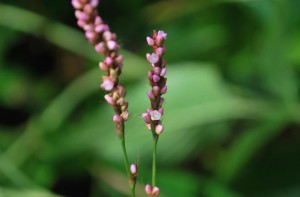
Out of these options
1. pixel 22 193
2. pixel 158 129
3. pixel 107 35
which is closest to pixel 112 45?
pixel 107 35

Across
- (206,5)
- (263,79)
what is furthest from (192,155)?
(206,5)

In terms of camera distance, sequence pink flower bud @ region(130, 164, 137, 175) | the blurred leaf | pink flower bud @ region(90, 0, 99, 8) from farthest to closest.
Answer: the blurred leaf < pink flower bud @ region(130, 164, 137, 175) < pink flower bud @ region(90, 0, 99, 8)

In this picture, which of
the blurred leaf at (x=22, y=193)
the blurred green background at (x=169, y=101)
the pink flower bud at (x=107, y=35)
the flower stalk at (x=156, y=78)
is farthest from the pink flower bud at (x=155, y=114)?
the blurred leaf at (x=22, y=193)

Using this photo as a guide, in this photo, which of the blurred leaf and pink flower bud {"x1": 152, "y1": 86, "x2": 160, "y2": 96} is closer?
pink flower bud {"x1": 152, "y1": 86, "x2": 160, "y2": 96}

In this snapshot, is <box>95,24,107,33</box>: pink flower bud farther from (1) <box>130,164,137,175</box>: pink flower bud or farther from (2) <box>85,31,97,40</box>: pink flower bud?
(1) <box>130,164,137,175</box>: pink flower bud

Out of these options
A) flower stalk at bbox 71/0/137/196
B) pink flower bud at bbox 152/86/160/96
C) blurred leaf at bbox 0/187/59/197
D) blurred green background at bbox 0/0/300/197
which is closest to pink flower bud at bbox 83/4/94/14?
flower stalk at bbox 71/0/137/196

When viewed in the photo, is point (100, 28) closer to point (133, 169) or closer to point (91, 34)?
point (91, 34)

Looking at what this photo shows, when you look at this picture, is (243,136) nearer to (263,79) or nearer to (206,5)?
(263,79)

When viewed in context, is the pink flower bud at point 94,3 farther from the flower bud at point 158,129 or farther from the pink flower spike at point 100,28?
the flower bud at point 158,129

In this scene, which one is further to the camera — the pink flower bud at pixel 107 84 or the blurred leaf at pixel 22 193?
the blurred leaf at pixel 22 193

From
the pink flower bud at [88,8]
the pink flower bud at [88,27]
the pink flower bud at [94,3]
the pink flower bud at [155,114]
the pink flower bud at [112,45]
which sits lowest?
the pink flower bud at [155,114]
